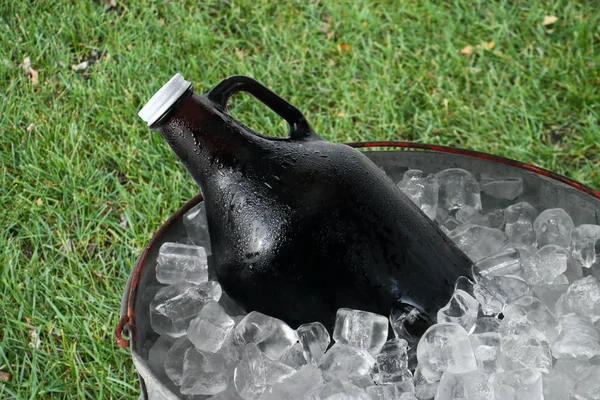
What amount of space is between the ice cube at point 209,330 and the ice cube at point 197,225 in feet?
0.81

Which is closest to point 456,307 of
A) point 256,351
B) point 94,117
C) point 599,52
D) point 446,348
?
point 446,348

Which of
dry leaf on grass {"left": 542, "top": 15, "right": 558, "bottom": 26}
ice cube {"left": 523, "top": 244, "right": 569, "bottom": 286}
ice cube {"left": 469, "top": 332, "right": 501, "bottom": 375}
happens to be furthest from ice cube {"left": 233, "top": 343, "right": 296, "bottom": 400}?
dry leaf on grass {"left": 542, "top": 15, "right": 558, "bottom": 26}

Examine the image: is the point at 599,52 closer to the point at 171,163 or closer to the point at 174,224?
the point at 171,163

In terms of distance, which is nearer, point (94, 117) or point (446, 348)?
point (446, 348)

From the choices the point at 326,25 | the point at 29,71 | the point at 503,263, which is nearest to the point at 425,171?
the point at 503,263

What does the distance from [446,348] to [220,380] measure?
17.6 inches

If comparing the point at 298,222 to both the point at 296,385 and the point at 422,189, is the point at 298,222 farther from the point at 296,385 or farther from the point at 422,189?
the point at 422,189

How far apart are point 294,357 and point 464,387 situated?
330mm

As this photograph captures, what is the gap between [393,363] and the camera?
1.34m

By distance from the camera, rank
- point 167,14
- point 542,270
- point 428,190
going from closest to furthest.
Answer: point 542,270 → point 428,190 → point 167,14

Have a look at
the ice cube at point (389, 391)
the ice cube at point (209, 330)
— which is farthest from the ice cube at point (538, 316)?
the ice cube at point (209, 330)

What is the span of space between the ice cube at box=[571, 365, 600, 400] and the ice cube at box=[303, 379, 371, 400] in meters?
0.39

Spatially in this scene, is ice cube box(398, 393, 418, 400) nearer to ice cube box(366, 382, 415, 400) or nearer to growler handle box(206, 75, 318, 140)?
ice cube box(366, 382, 415, 400)

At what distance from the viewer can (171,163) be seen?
2.77 metres
